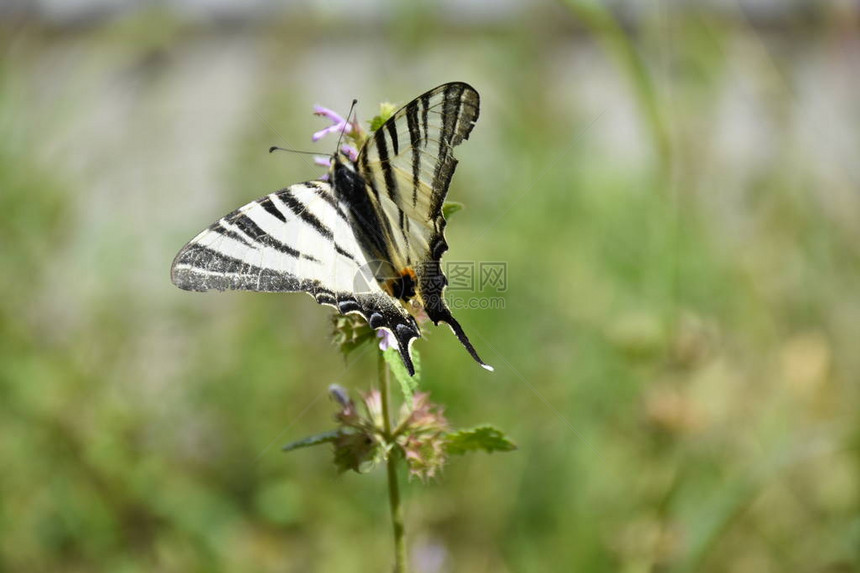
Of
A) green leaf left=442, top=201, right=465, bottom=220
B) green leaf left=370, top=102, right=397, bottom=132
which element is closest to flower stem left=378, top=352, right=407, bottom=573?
green leaf left=442, top=201, right=465, bottom=220

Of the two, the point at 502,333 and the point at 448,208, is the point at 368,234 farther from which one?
the point at 502,333

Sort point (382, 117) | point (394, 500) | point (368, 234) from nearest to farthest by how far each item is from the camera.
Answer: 1. point (394, 500)
2. point (382, 117)
3. point (368, 234)

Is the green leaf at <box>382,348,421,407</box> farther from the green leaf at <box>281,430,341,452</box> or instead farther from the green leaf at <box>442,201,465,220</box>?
the green leaf at <box>442,201,465,220</box>

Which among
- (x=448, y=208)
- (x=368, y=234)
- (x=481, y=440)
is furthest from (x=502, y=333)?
(x=481, y=440)

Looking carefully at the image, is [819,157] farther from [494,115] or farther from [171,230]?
[171,230]

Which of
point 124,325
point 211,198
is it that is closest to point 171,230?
point 124,325

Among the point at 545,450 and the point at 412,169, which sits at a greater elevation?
the point at 412,169
